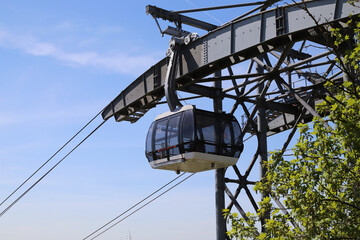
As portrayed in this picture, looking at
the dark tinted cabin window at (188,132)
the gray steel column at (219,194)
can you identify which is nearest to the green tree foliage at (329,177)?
the dark tinted cabin window at (188,132)

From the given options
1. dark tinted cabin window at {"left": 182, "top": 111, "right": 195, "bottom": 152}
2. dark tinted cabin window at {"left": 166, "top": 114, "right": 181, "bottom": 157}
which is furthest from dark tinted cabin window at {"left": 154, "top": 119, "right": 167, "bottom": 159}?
dark tinted cabin window at {"left": 182, "top": 111, "right": 195, "bottom": 152}

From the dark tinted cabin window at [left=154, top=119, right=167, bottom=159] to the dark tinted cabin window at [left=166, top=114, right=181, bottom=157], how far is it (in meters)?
0.29

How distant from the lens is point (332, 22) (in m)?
14.8

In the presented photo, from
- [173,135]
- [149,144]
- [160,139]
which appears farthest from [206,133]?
[149,144]

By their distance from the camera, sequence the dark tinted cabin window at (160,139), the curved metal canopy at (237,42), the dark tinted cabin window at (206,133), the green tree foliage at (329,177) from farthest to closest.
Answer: the dark tinted cabin window at (160,139) < the dark tinted cabin window at (206,133) < the curved metal canopy at (237,42) < the green tree foliage at (329,177)

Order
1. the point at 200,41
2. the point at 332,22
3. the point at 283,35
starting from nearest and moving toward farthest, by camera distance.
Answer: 1. the point at 332,22
2. the point at 283,35
3. the point at 200,41

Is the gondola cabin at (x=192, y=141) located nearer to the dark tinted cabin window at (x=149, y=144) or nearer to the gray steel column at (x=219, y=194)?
the dark tinted cabin window at (x=149, y=144)

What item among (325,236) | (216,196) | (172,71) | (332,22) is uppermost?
(172,71)

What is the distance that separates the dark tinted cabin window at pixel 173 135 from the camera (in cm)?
1694

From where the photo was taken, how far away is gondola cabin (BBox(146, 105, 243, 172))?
16.7 meters

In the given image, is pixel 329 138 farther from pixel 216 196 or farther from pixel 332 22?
pixel 216 196

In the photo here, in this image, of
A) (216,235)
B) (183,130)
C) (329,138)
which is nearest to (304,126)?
(329,138)

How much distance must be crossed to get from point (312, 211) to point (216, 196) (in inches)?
524

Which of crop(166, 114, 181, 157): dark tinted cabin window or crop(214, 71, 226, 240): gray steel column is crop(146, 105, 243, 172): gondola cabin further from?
crop(214, 71, 226, 240): gray steel column
